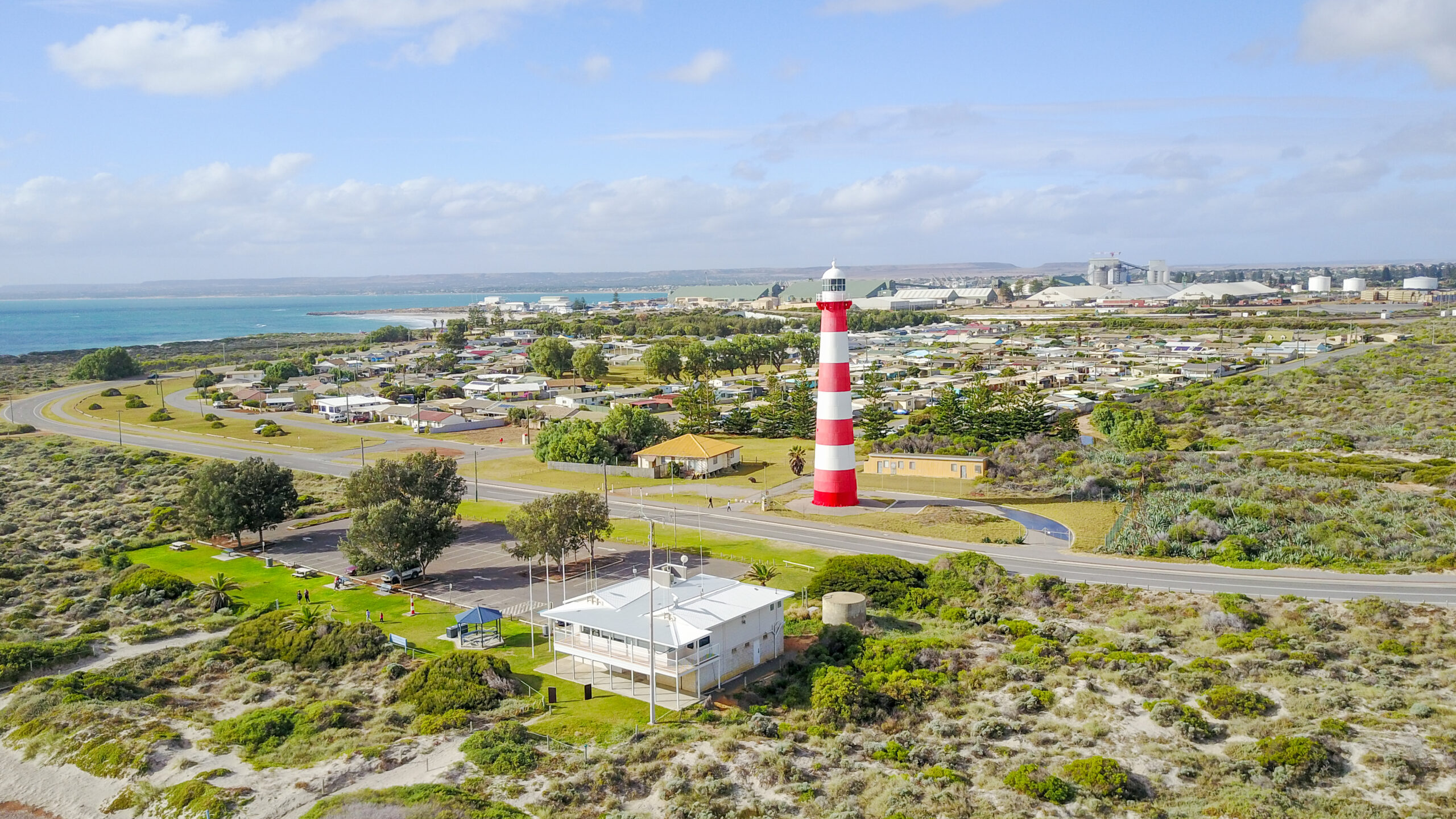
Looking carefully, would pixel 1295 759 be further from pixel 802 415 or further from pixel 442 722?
pixel 802 415

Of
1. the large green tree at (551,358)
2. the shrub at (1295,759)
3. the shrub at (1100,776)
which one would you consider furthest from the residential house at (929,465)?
the large green tree at (551,358)

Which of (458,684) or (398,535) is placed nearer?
(458,684)

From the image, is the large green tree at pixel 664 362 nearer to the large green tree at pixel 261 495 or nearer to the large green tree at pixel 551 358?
the large green tree at pixel 551 358

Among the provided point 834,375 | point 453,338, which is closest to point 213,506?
point 834,375

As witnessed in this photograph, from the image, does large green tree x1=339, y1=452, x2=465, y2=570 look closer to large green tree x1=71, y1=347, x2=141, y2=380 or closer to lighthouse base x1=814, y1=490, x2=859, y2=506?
lighthouse base x1=814, y1=490, x2=859, y2=506

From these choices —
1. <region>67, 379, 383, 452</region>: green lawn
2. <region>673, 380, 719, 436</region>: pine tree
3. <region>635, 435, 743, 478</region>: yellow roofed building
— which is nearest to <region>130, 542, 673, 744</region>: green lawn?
<region>635, 435, 743, 478</region>: yellow roofed building

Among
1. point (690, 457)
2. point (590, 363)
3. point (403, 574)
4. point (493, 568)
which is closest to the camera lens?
point (403, 574)

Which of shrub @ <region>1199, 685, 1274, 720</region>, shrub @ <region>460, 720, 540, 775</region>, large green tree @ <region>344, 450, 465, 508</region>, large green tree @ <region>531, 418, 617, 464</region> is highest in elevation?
large green tree @ <region>344, 450, 465, 508</region>
